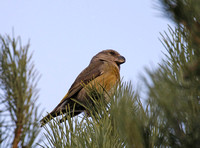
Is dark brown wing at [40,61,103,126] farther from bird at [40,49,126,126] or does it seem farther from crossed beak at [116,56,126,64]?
crossed beak at [116,56,126,64]

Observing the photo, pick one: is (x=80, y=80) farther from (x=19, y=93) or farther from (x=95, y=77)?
(x=19, y=93)

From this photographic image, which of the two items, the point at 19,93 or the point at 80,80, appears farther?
the point at 80,80

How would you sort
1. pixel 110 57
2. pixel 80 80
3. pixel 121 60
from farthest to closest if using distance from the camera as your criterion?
pixel 110 57 < pixel 121 60 < pixel 80 80

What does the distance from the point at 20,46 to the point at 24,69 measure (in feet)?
0.62

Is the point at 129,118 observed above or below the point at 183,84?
below

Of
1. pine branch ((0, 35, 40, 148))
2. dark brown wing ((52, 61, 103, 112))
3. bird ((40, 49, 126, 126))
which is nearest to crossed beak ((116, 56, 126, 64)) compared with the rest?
bird ((40, 49, 126, 126))

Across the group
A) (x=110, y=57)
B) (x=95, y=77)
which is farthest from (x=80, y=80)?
(x=110, y=57)

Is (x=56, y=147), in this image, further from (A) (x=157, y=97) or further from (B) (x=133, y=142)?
(A) (x=157, y=97)

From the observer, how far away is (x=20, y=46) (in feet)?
5.50

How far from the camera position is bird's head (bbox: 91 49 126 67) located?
6.06 meters

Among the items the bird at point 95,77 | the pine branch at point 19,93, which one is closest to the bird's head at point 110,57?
the bird at point 95,77

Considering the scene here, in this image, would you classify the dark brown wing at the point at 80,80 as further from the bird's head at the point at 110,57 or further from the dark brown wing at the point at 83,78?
the bird's head at the point at 110,57

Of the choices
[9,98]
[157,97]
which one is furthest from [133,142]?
[9,98]

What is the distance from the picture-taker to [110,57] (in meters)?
6.23
